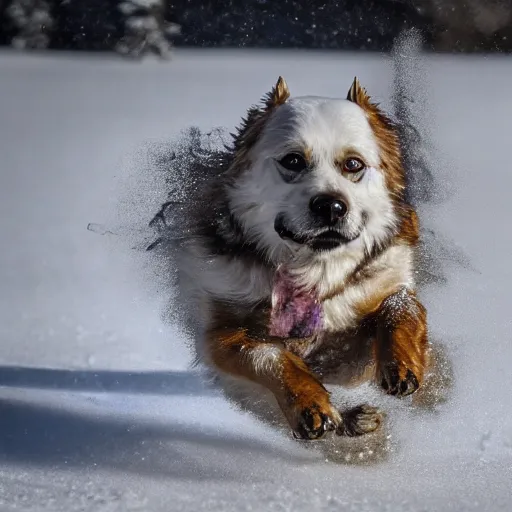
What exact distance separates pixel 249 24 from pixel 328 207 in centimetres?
140

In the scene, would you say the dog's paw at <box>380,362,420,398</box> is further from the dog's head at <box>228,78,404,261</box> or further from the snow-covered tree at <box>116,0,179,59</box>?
the snow-covered tree at <box>116,0,179,59</box>

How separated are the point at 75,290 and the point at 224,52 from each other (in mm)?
902

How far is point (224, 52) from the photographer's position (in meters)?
3.06

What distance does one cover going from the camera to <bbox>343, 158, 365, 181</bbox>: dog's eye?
176cm

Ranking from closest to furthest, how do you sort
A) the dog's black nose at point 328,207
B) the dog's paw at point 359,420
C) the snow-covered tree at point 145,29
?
the dog's black nose at point 328,207, the dog's paw at point 359,420, the snow-covered tree at point 145,29

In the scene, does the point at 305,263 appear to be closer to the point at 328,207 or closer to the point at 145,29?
the point at 328,207

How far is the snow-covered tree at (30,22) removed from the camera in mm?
3268

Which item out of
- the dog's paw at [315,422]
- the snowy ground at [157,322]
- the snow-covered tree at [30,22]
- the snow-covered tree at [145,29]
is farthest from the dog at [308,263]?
the snow-covered tree at [30,22]

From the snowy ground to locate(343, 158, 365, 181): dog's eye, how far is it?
1.05 ft

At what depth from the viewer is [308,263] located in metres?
1.86

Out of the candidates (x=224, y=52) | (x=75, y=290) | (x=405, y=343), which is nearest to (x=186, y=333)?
(x=405, y=343)

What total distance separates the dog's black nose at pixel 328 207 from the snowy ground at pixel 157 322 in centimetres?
40

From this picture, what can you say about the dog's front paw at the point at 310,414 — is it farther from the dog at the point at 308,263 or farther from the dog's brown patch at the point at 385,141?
the dog's brown patch at the point at 385,141

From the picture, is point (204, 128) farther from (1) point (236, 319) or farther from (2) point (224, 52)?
(2) point (224, 52)
